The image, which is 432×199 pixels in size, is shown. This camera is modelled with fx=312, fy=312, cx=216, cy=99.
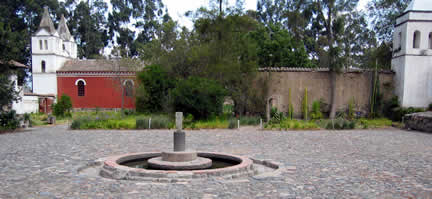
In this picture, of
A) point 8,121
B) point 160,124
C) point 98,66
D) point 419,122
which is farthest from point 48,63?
point 419,122

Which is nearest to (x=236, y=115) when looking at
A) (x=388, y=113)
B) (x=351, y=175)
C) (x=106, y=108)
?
(x=388, y=113)

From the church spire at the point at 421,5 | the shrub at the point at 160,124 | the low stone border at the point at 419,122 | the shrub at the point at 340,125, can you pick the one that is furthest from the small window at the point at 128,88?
the church spire at the point at 421,5

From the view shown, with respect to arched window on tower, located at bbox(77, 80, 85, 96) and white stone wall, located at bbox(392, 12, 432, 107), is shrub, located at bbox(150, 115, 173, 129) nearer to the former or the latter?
white stone wall, located at bbox(392, 12, 432, 107)

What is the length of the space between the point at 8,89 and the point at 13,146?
20.8 feet

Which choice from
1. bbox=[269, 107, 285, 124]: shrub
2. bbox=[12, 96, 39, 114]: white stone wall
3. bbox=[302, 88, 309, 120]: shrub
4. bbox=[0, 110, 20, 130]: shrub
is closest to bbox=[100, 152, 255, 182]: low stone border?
bbox=[269, 107, 285, 124]: shrub

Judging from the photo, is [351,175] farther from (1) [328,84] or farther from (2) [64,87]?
(2) [64,87]

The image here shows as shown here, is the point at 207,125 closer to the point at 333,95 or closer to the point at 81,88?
the point at 333,95

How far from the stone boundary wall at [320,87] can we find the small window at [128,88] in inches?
698

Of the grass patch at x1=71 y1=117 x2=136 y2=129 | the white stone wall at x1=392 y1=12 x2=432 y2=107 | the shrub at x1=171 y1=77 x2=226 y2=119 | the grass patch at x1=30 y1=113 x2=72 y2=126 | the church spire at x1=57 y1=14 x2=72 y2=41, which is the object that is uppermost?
the church spire at x1=57 y1=14 x2=72 y2=41

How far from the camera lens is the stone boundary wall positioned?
832 inches

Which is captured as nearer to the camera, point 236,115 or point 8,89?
point 8,89

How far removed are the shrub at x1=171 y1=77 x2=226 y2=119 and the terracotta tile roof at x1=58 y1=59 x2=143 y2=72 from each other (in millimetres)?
15113

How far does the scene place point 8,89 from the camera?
15.5m

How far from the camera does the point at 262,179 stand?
616cm
